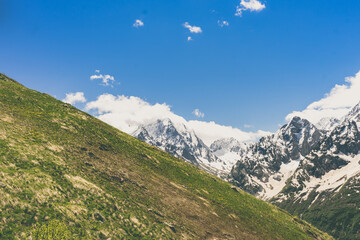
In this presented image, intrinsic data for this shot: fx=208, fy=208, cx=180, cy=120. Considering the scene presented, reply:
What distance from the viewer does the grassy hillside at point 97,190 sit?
23.0 metres

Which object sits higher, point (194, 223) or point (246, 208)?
point (246, 208)

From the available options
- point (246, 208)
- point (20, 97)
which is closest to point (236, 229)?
point (246, 208)

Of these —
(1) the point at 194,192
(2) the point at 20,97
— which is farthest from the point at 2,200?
(2) the point at 20,97

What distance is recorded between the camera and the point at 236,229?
40.4m

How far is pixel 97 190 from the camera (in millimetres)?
31078

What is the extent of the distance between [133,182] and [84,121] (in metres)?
27.8

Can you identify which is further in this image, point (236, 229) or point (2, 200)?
point (236, 229)

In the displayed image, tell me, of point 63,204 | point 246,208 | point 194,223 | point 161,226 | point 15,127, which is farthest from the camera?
point 246,208

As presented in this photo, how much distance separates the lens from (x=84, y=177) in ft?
109

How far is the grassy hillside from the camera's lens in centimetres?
2303

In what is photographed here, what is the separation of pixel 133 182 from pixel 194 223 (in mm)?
13529

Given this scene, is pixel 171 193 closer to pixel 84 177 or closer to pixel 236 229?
pixel 236 229

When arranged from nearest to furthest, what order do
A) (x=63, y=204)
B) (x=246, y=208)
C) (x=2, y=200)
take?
1. (x=2, y=200)
2. (x=63, y=204)
3. (x=246, y=208)

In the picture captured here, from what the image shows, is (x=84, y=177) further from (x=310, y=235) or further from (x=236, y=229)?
(x=310, y=235)
